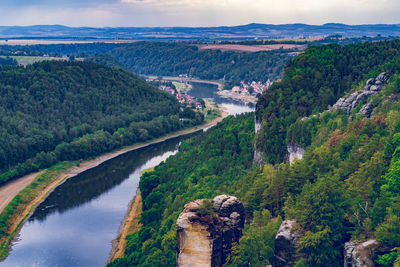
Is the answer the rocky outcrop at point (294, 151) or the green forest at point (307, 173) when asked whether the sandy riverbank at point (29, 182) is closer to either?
the green forest at point (307, 173)

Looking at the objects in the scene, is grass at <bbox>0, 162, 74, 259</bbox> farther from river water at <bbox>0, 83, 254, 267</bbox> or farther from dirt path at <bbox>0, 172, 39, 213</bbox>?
river water at <bbox>0, 83, 254, 267</bbox>

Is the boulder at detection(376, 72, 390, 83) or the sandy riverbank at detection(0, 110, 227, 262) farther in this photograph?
the sandy riverbank at detection(0, 110, 227, 262)

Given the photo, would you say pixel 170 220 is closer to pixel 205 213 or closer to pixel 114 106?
pixel 205 213

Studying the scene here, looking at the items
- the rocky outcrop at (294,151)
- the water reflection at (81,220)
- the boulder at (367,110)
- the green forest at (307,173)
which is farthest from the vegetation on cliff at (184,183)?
the boulder at (367,110)

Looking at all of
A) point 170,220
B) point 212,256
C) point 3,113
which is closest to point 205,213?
point 212,256

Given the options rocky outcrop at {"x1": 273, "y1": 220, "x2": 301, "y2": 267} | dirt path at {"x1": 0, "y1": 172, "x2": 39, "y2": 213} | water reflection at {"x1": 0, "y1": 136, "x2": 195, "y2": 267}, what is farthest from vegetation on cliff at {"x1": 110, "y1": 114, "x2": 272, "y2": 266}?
dirt path at {"x1": 0, "y1": 172, "x2": 39, "y2": 213}

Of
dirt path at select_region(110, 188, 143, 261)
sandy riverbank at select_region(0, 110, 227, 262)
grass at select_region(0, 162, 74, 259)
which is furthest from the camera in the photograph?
sandy riverbank at select_region(0, 110, 227, 262)

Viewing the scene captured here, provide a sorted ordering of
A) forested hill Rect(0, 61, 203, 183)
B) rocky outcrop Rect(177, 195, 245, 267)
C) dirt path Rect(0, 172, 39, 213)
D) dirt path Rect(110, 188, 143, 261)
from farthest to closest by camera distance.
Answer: forested hill Rect(0, 61, 203, 183)
dirt path Rect(0, 172, 39, 213)
dirt path Rect(110, 188, 143, 261)
rocky outcrop Rect(177, 195, 245, 267)
